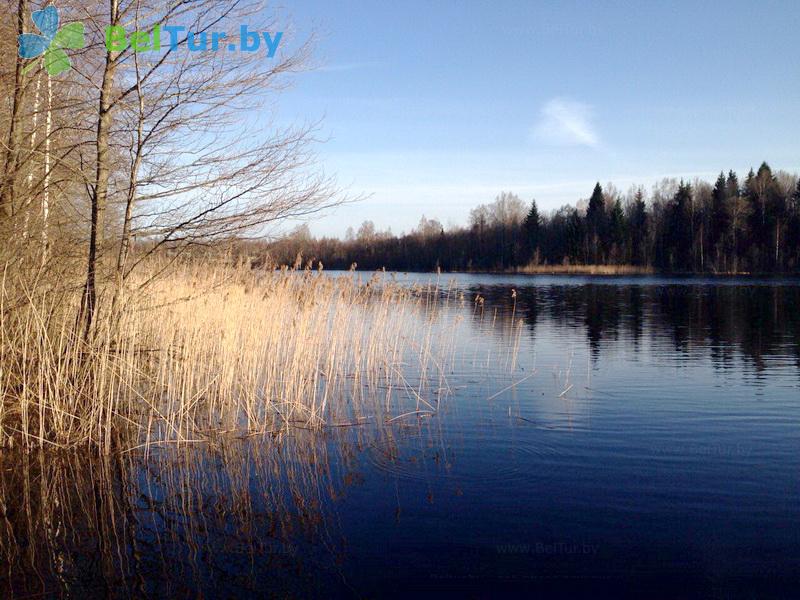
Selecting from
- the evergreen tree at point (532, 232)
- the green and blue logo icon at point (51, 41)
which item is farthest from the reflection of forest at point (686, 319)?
the evergreen tree at point (532, 232)

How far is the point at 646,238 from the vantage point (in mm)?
61438

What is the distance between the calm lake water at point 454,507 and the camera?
3938mm

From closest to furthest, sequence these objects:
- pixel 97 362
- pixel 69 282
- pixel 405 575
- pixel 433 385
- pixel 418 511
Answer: pixel 405 575, pixel 418 511, pixel 97 362, pixel 69 282, pixel 433 385

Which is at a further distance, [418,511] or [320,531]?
[418,511]

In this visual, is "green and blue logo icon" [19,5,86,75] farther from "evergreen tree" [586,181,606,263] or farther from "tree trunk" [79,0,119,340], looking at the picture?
"evergreen tree" [586,181,606,263]

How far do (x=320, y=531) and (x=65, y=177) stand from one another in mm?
4743

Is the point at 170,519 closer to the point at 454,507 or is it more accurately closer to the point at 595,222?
the point at 454,507

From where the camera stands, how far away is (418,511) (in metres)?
4.98

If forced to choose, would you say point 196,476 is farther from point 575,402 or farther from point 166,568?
point 575,402

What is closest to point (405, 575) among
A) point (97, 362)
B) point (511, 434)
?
point (511, 434)

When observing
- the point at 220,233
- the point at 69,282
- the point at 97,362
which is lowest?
the point at 97,362

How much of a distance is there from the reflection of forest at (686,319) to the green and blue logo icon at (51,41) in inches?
387

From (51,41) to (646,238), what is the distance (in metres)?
61.2

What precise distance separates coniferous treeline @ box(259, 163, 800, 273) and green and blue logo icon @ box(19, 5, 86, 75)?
3638 cm
